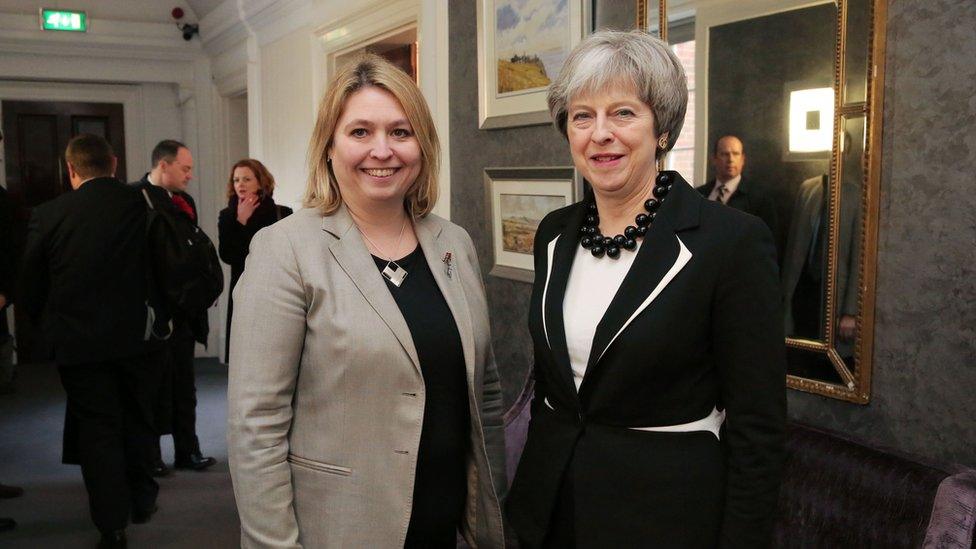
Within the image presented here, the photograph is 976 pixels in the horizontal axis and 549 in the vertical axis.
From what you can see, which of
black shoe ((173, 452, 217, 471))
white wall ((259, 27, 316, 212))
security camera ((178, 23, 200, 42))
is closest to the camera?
black shoe ((173, 452, 217, 471))

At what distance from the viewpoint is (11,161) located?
8.11 metres

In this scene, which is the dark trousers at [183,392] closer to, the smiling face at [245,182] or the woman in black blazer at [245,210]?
the woman in black blazer at [245,210]

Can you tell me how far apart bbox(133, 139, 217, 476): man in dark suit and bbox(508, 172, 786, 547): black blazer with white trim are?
324 cm

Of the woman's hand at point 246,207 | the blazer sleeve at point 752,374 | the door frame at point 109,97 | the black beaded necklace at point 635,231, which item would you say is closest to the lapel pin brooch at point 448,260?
the black beaded necklace at point 635,231

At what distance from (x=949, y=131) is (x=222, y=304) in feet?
24.7

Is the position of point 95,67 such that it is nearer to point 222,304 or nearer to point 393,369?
point 222,304

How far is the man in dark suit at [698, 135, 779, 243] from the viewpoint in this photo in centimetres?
220

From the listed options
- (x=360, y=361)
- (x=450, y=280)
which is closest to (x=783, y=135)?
(x=450, y=280)

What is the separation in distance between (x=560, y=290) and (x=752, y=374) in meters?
0.41

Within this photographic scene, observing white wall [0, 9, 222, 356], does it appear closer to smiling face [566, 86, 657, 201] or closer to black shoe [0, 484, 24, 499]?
black shoe [0, 484, 24, 499]

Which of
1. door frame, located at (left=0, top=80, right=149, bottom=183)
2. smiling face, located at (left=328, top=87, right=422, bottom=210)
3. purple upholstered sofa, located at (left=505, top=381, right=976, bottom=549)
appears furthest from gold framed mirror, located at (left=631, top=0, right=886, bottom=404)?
door frame, located at (left=0, top=80, right=149, bottom=183)

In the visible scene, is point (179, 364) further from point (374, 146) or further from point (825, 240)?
point (825, 240)

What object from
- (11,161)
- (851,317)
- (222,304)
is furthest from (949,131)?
(11,161)

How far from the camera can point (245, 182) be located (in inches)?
211
